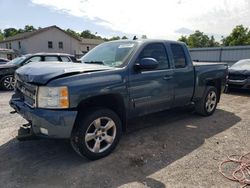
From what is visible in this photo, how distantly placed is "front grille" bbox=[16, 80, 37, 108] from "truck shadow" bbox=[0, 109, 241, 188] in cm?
92

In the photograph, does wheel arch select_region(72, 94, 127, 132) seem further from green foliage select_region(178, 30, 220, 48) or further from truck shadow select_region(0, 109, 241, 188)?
green foliage select_region(178, 30, 220, 48)

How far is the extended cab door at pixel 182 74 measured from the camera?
5.09 m

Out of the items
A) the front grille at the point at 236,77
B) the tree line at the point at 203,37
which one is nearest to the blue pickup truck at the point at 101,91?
the front grille at the point at 236,77

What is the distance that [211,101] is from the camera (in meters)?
6.46

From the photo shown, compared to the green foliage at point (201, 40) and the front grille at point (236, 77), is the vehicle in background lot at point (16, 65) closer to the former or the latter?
the front grille at point (236, 77)

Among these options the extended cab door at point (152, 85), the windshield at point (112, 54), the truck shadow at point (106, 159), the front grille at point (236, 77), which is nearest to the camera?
the truck shadow at point (106, 159)

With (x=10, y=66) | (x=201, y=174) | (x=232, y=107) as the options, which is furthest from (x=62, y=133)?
(x=10, y=66)

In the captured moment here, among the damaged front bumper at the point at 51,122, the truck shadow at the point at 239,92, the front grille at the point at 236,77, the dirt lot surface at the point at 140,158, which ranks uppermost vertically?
the front grille at the point at 236,77

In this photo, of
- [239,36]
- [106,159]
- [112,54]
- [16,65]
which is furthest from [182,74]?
[239,36]

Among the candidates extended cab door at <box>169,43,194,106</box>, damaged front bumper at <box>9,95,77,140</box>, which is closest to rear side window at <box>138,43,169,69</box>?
extended cab door at <box>169,43,194,106</box>

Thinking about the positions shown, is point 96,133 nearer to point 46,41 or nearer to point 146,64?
point 146,64

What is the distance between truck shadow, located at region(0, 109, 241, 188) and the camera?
330cm

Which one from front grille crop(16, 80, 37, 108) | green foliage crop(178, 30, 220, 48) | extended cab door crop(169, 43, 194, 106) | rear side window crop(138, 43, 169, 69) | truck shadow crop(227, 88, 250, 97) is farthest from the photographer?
green foliage crop(178, 30, 220, 48)

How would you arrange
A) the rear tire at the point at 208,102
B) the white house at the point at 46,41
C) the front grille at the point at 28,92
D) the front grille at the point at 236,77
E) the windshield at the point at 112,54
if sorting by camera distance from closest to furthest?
the front grille at the point at 28,92 < the windshield at the point at 112,54 < the rear tire at the point at 208,102 < the front grille at the point at 236,77 < the white house at the point at 46,41
